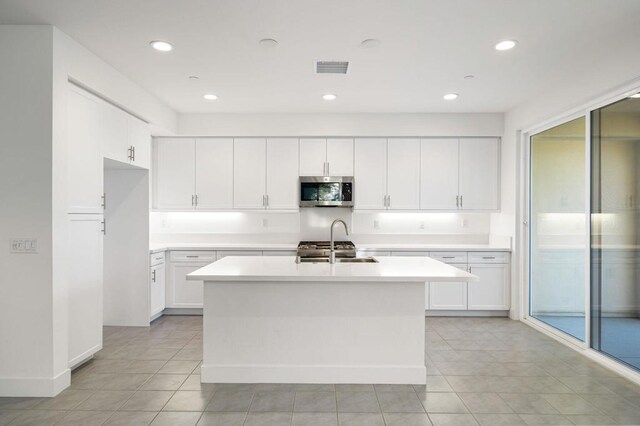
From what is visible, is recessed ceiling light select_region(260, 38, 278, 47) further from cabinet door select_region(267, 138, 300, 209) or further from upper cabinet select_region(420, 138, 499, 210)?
upper cabinet select_region(420, 138, 499, 210)

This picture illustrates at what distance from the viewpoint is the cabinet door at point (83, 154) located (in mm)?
3057

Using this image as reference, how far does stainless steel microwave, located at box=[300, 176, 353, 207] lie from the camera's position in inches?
202

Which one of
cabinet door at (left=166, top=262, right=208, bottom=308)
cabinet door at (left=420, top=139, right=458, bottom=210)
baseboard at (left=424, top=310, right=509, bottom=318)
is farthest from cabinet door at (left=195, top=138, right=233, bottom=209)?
baseboard at (left=424, top=310, right=509, bottom=318)

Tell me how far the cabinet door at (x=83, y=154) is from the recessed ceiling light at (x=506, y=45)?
135 inches

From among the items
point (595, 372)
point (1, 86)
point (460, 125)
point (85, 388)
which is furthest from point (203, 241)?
point (595, 372)

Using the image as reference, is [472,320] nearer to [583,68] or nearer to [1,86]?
[583,68]

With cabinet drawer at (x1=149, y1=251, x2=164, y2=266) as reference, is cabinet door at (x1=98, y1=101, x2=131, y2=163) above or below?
above

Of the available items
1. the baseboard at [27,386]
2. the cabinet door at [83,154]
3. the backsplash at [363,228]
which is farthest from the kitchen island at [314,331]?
the backsplash at [363,228]

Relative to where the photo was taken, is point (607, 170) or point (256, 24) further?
point (607, 170)

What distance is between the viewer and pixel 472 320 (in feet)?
15.9

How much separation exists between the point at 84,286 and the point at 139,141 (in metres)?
1.72

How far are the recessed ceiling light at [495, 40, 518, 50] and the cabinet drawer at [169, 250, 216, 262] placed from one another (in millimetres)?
3863

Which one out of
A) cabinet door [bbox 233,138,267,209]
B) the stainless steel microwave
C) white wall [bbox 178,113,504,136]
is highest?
white wall [bbox 178,113,504,136]

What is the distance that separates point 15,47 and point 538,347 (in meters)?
5.18
